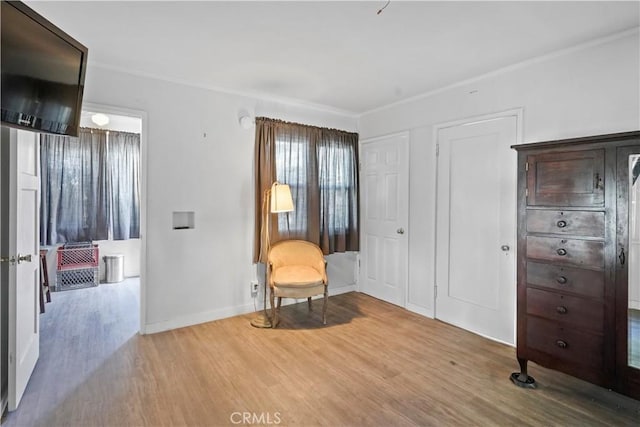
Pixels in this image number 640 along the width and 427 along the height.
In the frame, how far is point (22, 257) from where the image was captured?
2186mm

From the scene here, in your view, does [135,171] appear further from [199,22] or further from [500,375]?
[500,375]

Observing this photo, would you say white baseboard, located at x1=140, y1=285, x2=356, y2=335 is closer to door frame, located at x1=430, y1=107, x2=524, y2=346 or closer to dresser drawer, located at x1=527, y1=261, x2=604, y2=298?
door frame, located at x1=430, y1=107, x2=524, y2=346

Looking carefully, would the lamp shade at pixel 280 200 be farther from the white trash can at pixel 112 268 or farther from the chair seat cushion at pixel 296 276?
the white trash can at pixel 112 268

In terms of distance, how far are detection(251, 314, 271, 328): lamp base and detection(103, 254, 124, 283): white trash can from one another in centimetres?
296

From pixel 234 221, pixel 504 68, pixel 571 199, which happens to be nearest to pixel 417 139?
pixel 504 68

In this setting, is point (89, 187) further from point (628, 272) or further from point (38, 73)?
point (628, 272)

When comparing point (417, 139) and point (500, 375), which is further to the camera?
point (417, 139)

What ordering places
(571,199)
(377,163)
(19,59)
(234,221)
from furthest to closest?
(377,163), (234,221), (571,199), (19,59)

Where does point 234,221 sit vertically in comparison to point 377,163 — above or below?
below

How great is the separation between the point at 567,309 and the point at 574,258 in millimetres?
347

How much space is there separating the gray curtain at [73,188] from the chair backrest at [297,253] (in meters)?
3.07

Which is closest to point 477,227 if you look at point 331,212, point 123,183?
point 331,212

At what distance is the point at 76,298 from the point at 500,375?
503 cm

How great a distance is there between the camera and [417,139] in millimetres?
A: 3938
